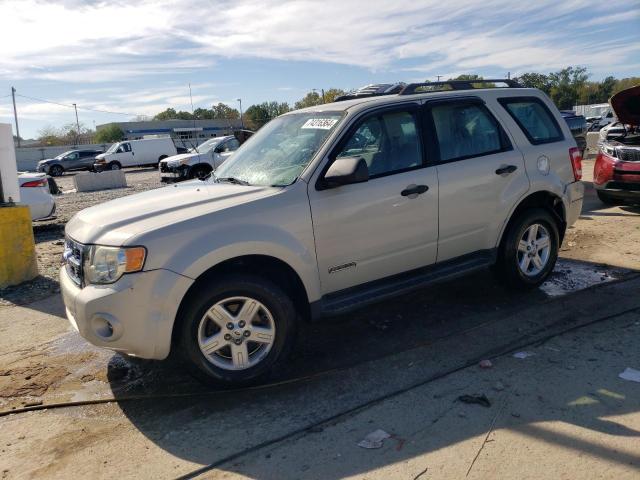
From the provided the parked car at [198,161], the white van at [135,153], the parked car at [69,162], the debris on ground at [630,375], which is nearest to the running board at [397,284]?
the debris on ground at [630,375]

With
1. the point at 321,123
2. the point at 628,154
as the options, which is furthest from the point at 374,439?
the point at 628,154

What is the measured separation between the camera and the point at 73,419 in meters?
3.60

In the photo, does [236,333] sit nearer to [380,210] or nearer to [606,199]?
[380,210]

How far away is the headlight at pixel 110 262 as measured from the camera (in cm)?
336

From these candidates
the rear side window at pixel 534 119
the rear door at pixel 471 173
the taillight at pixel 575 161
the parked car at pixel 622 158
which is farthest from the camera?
the parked car at pixel 622 158

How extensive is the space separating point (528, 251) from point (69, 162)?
122 ft

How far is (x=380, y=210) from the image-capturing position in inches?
165

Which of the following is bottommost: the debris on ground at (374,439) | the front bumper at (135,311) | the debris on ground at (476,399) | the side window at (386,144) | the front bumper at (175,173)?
the debris on ground at (374,439)

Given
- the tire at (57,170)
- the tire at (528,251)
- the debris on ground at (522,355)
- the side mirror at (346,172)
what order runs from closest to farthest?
the side mirror at (346,172), the debris on ground at (522,355), the tire at (528,251), the tire at (57,170)

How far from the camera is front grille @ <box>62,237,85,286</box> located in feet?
11.9

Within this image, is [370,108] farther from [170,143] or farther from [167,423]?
[170,143]

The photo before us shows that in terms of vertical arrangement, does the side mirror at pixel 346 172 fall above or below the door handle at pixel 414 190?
above

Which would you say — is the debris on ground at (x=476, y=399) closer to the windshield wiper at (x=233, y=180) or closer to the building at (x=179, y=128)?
the windshield wiper at (x=233, y=180)

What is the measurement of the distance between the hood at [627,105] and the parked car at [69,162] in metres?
34.9
